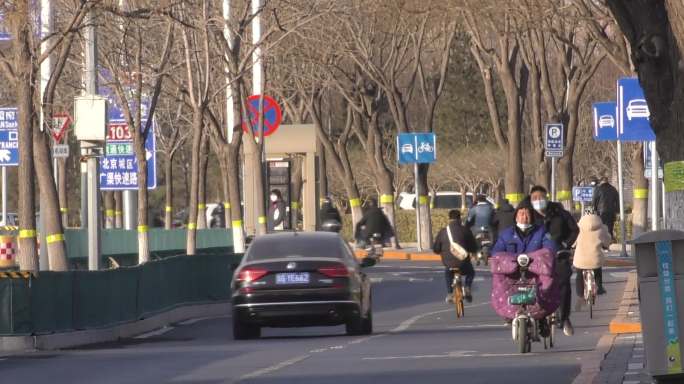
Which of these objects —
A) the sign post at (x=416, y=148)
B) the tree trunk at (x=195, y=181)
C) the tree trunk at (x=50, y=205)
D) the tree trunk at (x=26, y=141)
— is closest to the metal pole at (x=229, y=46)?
the tree trunk at (x=195, y=181)

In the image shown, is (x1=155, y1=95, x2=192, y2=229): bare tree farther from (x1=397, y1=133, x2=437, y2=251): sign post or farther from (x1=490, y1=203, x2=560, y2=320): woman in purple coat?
(x1=490, y1=203, x2=560, y2=320): woman in purple coat

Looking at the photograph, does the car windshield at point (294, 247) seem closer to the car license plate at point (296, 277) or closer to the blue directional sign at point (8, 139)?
the car license plate at point (296, 277)

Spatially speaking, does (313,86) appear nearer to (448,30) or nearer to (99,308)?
(448,30)

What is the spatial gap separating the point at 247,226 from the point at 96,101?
1573 centimetres

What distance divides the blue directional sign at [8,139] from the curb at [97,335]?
8092 millimetres

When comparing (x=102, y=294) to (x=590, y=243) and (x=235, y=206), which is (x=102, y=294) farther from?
(x=235, y=206)

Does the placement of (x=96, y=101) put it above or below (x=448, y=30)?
below

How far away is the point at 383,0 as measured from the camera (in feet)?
158

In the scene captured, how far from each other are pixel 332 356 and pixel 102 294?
222 inches

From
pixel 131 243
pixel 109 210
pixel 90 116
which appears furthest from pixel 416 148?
pixel 109 210

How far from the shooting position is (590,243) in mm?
25953

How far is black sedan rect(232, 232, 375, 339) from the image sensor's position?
858 inches

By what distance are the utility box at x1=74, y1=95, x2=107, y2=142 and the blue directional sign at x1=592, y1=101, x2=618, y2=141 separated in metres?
15.8

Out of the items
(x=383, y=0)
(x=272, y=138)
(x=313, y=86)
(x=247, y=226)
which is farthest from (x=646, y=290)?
(x=313, y=86)
